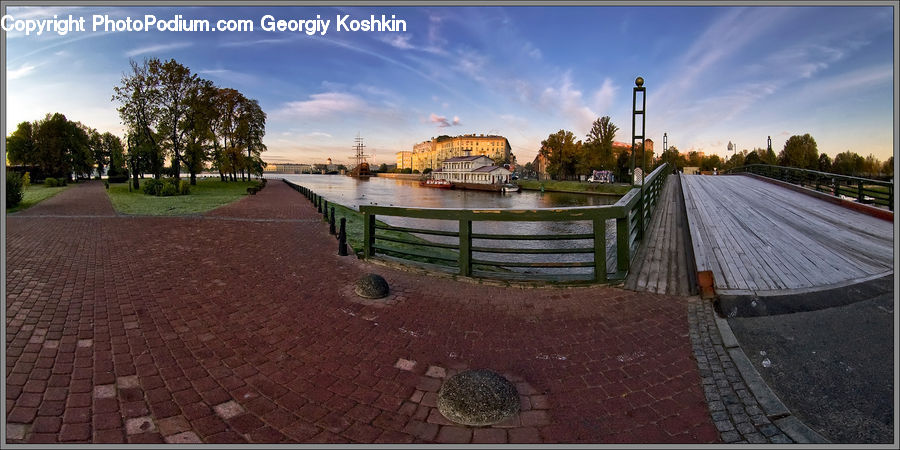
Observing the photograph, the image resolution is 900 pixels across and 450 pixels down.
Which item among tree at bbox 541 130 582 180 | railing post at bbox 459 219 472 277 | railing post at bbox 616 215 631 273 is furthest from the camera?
tree at bbox 541 130 582 180

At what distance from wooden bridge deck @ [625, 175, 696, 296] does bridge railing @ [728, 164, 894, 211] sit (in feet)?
24.5

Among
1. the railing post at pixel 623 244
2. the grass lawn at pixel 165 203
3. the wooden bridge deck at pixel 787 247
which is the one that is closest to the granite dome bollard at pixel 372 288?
the railing post at pixel 623 244

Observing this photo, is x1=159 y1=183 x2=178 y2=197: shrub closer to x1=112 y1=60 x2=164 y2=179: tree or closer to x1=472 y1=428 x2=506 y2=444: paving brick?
x1=112 y1=60 x2=164 y2=179: tree

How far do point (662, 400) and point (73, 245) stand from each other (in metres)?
12.6

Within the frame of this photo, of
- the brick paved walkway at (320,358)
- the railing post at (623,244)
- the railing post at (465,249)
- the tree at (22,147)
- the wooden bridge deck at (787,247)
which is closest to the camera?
the brick paved walkway at (320,358)

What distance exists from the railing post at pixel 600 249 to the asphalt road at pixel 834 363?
178 cm

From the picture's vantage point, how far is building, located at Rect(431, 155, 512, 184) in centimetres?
8125

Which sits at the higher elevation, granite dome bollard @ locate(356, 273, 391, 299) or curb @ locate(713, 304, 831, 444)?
granite dome bollard @ locate(356, 273, 391, 299)

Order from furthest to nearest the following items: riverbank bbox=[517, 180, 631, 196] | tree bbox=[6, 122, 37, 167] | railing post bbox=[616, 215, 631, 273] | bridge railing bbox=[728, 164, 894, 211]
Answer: riverbank bbox=[517, 180, 631, 196], tree bbox=[6, 122, 37, 167], bridge railing bbox=[728, 164, 894, 211], railing post bbox=[616, 215, 631, 273]

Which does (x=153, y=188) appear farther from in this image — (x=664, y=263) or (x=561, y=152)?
(x=561, y=152)

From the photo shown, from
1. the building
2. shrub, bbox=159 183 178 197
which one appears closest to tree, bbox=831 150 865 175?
the building

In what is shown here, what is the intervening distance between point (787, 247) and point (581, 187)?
65.1m

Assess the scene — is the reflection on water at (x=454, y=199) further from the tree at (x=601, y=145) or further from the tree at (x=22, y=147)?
the tree at (x=22, y=147)

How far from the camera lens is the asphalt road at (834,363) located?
8.68ft
